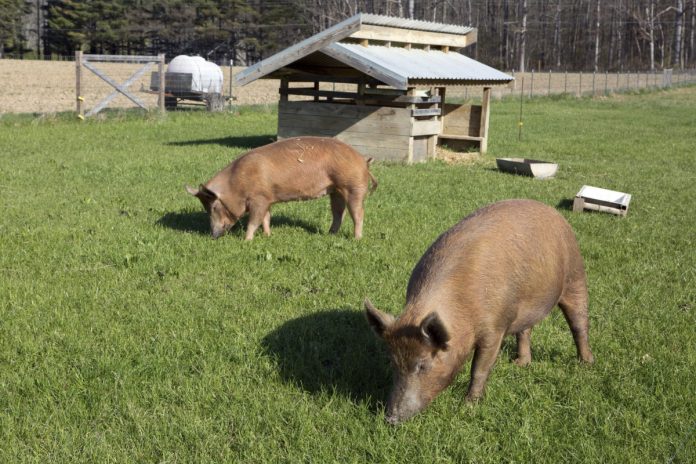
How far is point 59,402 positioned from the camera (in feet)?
14.1

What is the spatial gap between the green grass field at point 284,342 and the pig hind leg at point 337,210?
122 mm

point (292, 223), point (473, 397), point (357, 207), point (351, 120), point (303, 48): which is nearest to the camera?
point (473, 397)

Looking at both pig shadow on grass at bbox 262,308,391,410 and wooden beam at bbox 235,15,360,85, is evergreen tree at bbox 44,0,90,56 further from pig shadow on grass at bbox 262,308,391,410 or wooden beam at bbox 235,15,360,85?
pig shadow on grass at bbox 262,308,391,410

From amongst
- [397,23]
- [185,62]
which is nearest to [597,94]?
[185,62]

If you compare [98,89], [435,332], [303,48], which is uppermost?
[98,89]

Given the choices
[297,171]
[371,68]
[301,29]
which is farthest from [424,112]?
[301,29]

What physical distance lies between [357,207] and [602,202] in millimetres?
3934

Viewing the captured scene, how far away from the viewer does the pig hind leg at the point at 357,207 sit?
Answer: 820 centimetres

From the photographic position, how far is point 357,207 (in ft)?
27.1

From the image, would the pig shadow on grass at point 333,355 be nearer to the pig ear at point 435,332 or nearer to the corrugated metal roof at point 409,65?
the pig ear at point 435,332

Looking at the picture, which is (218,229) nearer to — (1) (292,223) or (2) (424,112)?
(1) (292,223)

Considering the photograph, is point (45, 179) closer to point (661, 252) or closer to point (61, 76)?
point (661, 252)

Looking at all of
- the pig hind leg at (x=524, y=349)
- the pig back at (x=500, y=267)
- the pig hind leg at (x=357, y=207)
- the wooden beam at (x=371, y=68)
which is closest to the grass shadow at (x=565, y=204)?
the pig hind leg at (x=357, y=207)

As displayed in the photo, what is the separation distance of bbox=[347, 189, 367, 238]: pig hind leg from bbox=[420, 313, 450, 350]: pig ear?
185 inches
